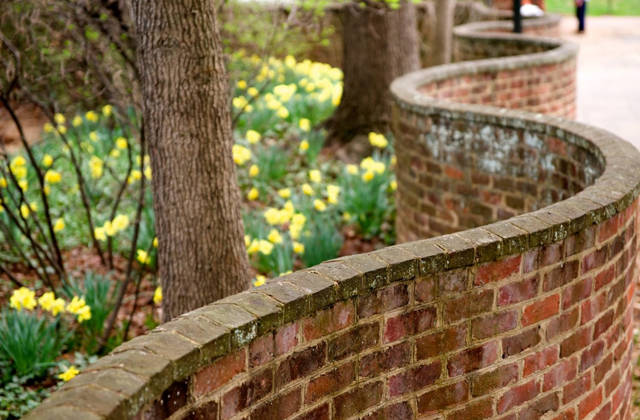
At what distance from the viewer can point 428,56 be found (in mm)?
14523

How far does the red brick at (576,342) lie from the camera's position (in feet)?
10.9

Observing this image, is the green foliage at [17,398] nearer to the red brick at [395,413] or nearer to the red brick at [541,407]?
the red brick at [395,413]

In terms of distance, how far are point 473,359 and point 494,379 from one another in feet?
0.45

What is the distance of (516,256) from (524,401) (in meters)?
0.59

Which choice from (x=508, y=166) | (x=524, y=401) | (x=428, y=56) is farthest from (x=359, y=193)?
(x=428, y=56)

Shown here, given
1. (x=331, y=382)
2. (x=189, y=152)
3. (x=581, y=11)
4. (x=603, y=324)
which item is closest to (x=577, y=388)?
(x=603, y=324)

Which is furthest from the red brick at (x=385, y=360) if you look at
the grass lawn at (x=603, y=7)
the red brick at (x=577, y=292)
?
the grass lawn at (x=603, y=7)

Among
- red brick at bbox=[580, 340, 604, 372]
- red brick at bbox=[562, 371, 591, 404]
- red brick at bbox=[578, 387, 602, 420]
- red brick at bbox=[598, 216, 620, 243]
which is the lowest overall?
red brick at bbox=[578, 387, 602, 420]

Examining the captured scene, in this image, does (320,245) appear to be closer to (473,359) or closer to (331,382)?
(473,359)

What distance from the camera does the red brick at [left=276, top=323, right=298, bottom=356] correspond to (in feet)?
8.29

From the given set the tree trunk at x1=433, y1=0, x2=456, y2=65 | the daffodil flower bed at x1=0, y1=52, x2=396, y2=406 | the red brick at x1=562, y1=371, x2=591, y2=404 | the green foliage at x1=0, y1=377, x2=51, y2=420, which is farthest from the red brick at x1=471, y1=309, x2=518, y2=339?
the tree trunk at x1=433, y1=0, x2=456, y2=65

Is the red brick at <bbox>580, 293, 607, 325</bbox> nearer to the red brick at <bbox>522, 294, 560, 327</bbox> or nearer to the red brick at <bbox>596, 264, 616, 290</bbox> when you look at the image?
the red brick at <bbox>596, 264, 616, 290</bbox>

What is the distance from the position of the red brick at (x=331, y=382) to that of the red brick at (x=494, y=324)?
55 centimetres

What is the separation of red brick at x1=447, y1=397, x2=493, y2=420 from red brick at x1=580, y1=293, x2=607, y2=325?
1.90 ft
